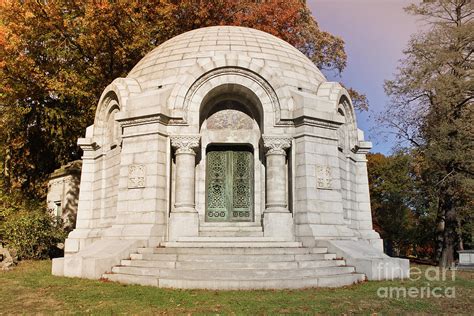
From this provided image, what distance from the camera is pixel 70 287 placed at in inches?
378

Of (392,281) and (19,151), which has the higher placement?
(19,151)

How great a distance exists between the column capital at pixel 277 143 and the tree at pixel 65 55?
1148cm

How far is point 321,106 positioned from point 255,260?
5755 millimetres

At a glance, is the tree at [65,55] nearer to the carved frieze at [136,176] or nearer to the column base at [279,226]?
the carved frieze at [136,176]

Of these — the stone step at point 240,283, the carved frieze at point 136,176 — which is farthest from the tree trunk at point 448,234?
the carved frieze at point 136,176

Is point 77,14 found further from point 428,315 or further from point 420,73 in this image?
point 428,315

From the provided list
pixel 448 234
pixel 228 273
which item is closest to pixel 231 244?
pixel 228 273

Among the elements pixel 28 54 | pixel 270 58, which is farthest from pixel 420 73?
pixel 28 54

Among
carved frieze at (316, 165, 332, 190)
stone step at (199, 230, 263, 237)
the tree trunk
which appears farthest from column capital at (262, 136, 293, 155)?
the tree trunk

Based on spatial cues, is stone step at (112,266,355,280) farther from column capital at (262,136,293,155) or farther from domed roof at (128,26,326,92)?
domed roof at (128,26,326,92)

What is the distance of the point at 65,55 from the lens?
73.2 ft

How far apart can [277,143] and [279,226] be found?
2621mm

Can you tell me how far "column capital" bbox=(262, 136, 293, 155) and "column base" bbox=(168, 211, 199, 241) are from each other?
3.23 m

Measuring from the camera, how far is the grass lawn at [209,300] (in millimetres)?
7312
